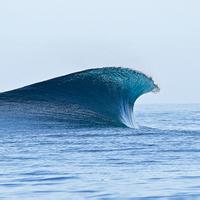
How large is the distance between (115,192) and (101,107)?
17.9m

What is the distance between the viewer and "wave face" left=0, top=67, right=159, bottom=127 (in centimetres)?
2817

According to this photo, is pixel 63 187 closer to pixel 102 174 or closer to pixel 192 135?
pixel 102 174

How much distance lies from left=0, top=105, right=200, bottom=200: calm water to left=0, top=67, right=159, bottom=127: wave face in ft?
12.8

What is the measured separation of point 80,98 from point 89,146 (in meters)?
10.0

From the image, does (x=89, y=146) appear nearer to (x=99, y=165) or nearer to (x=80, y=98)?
Answer: (x=99, y=165)

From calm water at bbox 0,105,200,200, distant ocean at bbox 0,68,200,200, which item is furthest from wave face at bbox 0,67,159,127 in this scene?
calm water at bbox 0,105,200,200

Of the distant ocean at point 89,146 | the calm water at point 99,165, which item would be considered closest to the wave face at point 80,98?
the distant ocean at point 89,146

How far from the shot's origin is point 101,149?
18750 millimetres

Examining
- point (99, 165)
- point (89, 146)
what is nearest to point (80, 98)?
point (89, 146)

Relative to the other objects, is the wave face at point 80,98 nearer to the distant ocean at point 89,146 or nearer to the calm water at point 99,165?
the distant ocean at point 89,146

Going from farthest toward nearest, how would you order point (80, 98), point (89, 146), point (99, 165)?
point (80, 98) < point (89, 146) < point (99, 165)

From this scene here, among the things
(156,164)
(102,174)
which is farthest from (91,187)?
(156,164)

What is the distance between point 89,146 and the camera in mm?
19516

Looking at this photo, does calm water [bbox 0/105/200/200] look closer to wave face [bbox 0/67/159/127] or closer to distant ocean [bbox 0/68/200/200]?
distant ocean [bbox 0/68/200/200]
